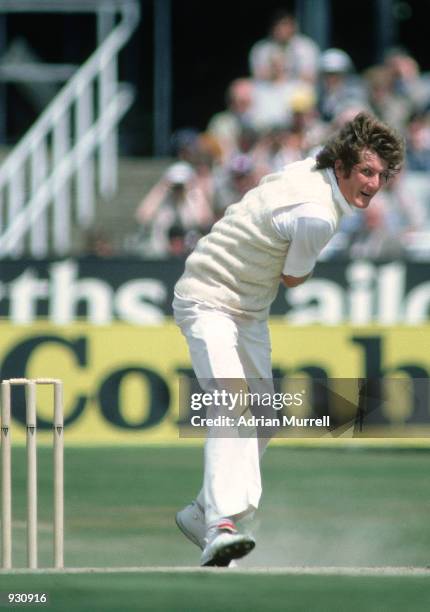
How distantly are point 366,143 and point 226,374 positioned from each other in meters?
1.07

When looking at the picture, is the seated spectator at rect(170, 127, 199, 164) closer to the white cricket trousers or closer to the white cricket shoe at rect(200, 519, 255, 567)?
the white cricket trousers

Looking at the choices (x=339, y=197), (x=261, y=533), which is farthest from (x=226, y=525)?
(x=261, y=533)

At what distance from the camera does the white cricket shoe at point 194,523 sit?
6.72 m

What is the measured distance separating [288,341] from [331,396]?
5.51 m

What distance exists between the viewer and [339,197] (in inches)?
255

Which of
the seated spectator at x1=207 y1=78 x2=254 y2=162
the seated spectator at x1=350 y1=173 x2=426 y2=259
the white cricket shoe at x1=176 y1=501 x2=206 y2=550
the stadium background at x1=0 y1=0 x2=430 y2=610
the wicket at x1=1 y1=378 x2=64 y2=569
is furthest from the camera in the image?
the seated spectator at x1=207 y1=78 x2=254 y2=162

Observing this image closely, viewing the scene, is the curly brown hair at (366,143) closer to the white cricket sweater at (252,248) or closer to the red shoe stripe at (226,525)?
the white cricket sweater at (252,248)

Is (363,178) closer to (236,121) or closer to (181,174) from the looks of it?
(181,174)

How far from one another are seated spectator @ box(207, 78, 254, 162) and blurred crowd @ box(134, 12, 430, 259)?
0.01 meters

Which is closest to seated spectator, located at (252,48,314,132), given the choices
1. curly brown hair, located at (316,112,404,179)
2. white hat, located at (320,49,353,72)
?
white hat, located at (320,49,353,72)

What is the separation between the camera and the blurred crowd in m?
14.5

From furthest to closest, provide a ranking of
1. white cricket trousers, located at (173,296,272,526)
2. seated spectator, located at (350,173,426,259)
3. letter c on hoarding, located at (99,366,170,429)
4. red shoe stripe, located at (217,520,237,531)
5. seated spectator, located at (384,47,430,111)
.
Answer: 1. seated spectator, located at (384,47,430,111)
2. seated spectator, located at (350,173,426,259)
3. letter c on hoarding, located at (99,366,170,429)
4. white cricket trousers, located at (173,296,272,526)
5. red shoe stripe, located at (217,520,237,531)

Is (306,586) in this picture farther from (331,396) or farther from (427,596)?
(331,396)

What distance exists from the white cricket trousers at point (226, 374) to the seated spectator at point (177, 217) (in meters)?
Answer: 7.44
